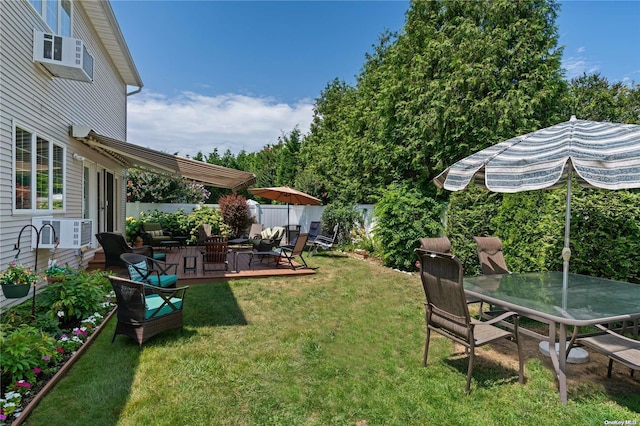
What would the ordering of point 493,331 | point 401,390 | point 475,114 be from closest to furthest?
point 401,390 < point 493,331 < point 475,114

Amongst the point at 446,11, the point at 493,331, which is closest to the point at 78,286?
the point at 493,331

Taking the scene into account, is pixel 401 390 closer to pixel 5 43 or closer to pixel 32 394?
pixel 32 394

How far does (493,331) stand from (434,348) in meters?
0.96

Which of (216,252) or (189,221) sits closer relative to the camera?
(216,252)

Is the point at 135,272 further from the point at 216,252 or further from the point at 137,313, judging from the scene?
the point at 216,252

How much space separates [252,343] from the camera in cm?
437

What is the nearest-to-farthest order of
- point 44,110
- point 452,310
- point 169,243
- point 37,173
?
point 452,310
point 37,173
point 44,110
point 169,243

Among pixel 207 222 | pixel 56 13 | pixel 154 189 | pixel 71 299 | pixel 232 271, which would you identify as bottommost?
pixel 232 271

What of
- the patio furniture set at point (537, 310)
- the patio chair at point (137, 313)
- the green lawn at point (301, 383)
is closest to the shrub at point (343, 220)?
the green lawn at point (301, 383)

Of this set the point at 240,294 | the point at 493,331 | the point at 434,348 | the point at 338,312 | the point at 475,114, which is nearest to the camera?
the point at 493,331

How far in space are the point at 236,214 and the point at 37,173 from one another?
881cm

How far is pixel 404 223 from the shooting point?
925 cm

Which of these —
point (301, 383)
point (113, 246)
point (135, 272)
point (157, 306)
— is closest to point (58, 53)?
point (113, 246)

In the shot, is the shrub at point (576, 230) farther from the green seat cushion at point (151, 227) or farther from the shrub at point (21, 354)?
the green seat cushion at point (151, 227)
